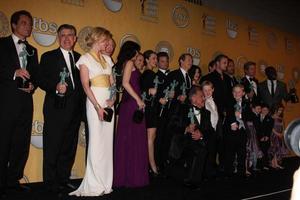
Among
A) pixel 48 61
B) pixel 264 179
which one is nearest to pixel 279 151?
pixel 264 179

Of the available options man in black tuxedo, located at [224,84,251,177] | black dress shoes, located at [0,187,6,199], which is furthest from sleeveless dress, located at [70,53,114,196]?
man in black tuxedo, located at [224,84,251,177]

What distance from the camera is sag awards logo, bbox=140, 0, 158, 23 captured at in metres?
4.91

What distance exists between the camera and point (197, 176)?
3.72 metres

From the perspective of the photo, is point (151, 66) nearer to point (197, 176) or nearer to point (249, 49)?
point (197, 176)

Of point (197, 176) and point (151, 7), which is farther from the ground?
point (151, 7)

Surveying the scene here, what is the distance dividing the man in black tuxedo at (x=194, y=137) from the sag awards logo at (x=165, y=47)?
1303mm

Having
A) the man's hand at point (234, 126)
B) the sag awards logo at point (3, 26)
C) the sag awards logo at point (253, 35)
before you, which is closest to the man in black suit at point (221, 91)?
the man's hand at point (234, 126)

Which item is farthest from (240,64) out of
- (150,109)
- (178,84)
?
(150,109)

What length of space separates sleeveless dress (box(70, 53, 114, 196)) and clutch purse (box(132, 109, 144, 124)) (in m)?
0.35

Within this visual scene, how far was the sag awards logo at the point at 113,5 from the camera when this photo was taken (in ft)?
14.7

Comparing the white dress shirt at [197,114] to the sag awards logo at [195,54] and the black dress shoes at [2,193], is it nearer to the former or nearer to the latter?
the sag awards logo at [195,54]

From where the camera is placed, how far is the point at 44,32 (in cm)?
391

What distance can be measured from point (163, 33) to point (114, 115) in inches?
83.4

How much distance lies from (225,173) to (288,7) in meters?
4.50
